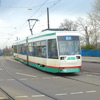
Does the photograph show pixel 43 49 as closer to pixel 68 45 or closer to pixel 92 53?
pixel 68 45

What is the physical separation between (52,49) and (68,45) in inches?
45.1

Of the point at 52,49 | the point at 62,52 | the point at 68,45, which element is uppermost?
the point at 68,45

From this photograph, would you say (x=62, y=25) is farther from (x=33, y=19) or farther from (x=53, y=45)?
(x=53, y=45)

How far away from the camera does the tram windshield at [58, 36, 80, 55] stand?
1223 centimetres

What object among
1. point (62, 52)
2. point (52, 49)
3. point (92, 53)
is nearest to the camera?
point (62, 52)

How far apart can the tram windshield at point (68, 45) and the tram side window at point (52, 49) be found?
14.7 inches

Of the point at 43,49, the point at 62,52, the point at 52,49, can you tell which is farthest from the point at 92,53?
the point at 62,52

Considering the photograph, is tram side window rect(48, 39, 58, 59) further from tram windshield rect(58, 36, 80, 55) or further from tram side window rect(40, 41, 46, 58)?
tram side window rect(40, 41, 46, 58)

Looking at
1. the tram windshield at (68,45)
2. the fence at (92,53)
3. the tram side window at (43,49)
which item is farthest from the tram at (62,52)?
the fence at (92,53)

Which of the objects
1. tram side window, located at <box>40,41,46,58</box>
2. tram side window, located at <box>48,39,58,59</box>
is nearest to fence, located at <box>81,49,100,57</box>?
tram side window, located at <box>40,41,46,58</box>

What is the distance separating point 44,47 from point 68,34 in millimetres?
2293

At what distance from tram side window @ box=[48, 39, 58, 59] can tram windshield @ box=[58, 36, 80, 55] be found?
1.23ft

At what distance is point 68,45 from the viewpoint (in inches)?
488

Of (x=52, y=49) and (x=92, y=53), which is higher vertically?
(x=52, y=49)
